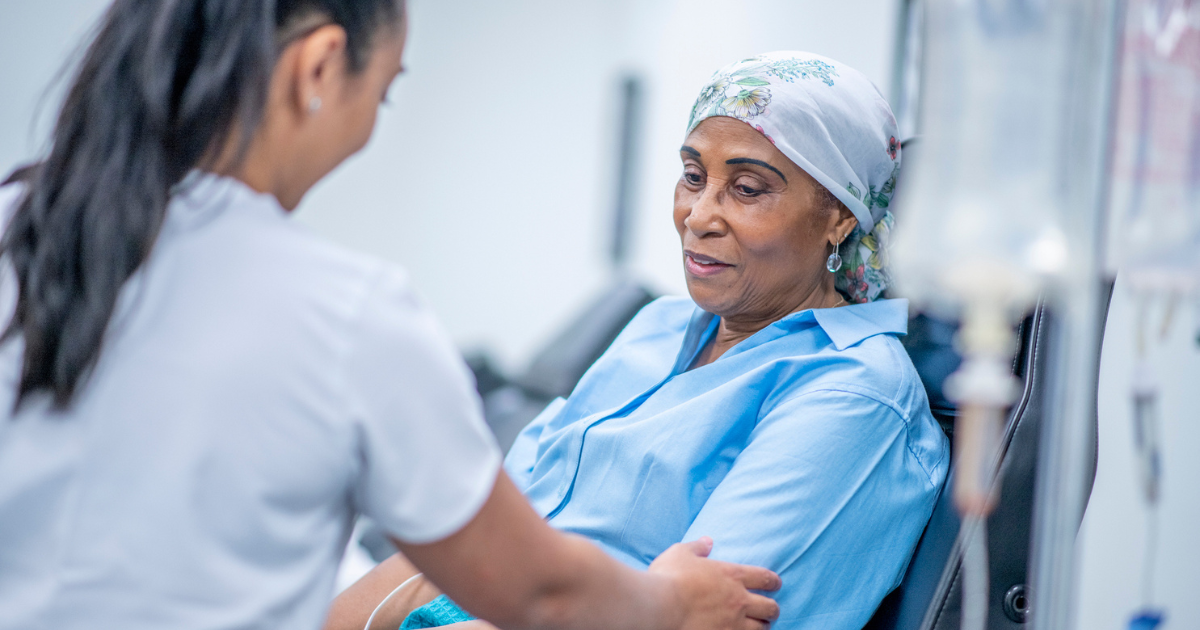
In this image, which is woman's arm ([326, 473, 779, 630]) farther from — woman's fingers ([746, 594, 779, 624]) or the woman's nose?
the woman's nose

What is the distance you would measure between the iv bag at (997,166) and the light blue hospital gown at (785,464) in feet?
1.34

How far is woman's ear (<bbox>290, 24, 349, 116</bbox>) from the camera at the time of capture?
27.6 inches

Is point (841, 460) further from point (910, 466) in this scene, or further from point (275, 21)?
point (275, 21)

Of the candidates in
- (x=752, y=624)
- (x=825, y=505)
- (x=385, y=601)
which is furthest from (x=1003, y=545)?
(x=385, y=601)

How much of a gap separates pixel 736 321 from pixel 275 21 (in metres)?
0.87

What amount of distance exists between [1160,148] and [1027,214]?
0.49ft

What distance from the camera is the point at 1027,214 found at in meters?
0.67

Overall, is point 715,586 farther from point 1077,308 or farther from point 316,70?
point 316,70

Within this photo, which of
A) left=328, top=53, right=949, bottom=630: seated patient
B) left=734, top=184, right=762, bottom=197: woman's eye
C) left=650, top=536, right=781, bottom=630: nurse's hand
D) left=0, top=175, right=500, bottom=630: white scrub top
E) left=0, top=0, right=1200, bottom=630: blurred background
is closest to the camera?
left=0, top=175, right=500, bottom=630: white scrub top

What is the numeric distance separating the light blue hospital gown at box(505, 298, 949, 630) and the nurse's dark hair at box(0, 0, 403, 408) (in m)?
0.68

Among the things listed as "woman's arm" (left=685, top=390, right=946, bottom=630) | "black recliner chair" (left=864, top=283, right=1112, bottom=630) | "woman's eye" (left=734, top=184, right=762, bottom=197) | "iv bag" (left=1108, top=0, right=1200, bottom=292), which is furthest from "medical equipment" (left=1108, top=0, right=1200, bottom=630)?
"woman's eye" (left=734, top=184, right=762, bottom=197)

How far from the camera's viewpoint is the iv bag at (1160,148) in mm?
700

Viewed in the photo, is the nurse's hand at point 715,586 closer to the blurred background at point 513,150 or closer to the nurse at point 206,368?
the nurse at point 206,368

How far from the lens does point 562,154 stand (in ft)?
16.5
